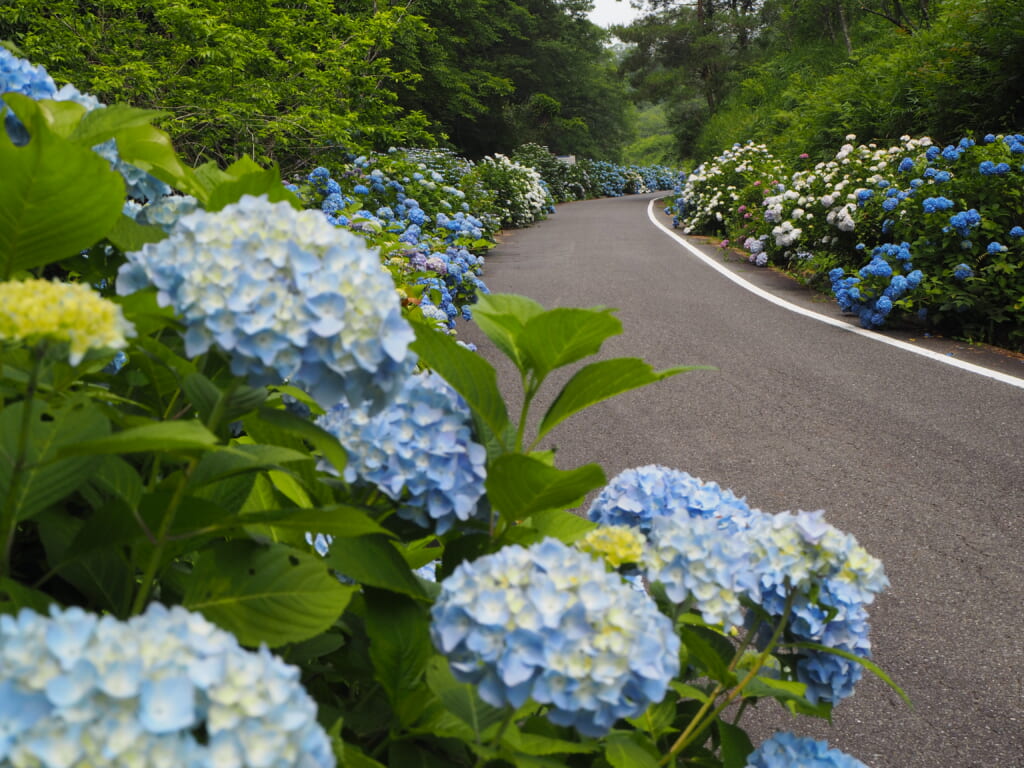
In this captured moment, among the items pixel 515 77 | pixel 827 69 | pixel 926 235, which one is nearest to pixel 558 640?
pixel 926 235

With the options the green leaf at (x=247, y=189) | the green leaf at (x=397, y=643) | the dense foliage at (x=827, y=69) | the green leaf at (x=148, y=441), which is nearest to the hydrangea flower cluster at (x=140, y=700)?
the green leaf at (x=148, y=441)

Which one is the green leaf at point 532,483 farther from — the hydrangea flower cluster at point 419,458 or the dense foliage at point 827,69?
the dense foliage at point 827,69

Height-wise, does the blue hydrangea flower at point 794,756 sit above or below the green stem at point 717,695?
below

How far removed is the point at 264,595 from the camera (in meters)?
0.97

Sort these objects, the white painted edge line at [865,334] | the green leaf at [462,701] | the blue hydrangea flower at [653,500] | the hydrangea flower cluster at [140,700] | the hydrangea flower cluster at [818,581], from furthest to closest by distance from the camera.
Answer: the white painted edge line at [865,334] < the blue hydrangea flower at [653,500] < the hydrangea flower cluster at [818,581] < the green leaf at [462,701] < the hydrangea flower cluster at [140,700]

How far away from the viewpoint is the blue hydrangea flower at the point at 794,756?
1.30m

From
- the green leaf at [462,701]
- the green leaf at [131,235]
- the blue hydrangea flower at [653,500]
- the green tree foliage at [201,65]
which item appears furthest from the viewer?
the green tree foliage at [201,65]

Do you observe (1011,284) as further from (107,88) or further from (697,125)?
(697,125)

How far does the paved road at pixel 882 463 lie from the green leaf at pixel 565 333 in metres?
2.26

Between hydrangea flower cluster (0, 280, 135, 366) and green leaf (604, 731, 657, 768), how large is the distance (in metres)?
0.72

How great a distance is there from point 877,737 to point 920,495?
219cm

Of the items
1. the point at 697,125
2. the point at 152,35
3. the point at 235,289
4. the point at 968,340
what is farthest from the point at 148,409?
the point at 697,125

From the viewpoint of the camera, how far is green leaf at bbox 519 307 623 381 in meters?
1.07

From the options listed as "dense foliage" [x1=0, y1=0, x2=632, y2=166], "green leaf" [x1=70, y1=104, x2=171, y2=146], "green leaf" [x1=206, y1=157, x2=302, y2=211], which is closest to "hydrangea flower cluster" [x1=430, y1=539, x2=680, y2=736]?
"green leaf" [x1=206, y1=157, x2=302, y2=211]
